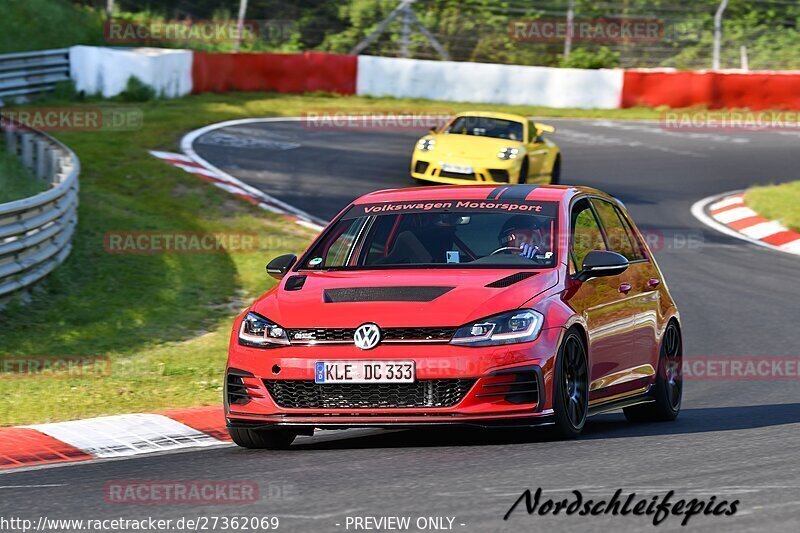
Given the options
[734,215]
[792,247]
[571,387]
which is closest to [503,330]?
[571,387]

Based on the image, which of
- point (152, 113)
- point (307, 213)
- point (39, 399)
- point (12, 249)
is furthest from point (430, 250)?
point (152, 113)

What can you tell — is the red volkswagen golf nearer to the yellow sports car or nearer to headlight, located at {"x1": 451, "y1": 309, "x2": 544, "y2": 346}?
headlight, located at {"x1": 451, "y1": 309, "x2": 544, "y2": 346}

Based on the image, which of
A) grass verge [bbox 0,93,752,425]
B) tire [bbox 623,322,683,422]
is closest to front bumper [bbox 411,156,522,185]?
grass verge [bbox 0,93,752,425]

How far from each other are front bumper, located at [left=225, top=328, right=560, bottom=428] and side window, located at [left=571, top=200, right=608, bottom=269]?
106cm

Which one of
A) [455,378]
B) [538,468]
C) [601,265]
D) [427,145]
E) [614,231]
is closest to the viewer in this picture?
[538,468]

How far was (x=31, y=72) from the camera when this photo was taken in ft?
90.7

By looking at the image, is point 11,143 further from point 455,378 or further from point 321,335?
point 455,378

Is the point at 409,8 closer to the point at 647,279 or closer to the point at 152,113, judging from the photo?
the point at 152,113

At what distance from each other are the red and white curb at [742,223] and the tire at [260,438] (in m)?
11.7

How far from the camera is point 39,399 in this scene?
9633 mm

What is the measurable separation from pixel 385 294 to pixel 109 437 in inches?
75.3

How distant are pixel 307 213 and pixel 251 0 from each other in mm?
19188

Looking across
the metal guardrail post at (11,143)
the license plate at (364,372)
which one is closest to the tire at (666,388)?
the license plate at (364,372)

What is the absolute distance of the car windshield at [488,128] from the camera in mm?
20484
